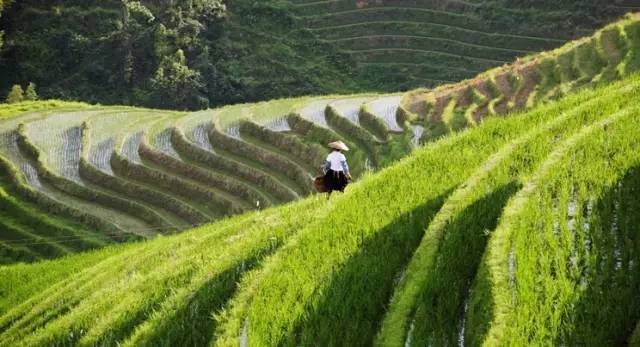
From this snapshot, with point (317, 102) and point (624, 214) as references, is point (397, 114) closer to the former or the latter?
point (317, 102)

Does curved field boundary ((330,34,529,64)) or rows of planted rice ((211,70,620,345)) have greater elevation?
curved field boundary ((330,34,529,64))

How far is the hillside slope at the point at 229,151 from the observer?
22.5 meters

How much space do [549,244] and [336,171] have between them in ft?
12.2

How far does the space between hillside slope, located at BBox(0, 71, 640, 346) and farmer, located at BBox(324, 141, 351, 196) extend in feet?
1.19

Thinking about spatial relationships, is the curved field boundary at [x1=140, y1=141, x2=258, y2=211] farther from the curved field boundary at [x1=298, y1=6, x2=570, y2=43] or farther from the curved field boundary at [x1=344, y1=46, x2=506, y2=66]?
the curved field boundary at [x1=298, y1=6, x2=570, y2=43]

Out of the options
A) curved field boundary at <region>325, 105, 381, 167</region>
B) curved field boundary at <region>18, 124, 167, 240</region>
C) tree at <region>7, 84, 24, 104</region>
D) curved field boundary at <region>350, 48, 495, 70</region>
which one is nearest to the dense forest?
curved field boundary at <region>350, 48, 495, 70</region>

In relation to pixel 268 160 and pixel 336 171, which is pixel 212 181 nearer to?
pixel 268 160

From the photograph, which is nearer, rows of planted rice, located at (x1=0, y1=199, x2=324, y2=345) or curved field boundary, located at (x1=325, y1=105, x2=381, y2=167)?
rows of planted rice, located at (x1=0, y1=199, x2=324, y2=345)

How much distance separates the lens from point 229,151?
2670cm

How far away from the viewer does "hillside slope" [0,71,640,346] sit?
4648mm

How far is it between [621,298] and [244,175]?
67.8 ft

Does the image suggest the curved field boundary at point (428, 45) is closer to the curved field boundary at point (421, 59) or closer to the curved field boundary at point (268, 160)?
the curved field boundary at point (421, 59)

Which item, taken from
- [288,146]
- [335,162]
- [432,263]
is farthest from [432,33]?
[432,263]

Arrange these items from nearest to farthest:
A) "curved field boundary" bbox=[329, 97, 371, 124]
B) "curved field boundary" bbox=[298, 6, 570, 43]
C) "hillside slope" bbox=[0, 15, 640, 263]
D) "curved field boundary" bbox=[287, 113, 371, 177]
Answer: "curved field boundary" bbox=[287, 113, 371, 177], "hillside slope" bbox=[0, 15, 640, 263], "curved field boundary" bbox=[329, 97, 371, 124], "curved field boundary" bbox=[298, 6, 570, 43]
